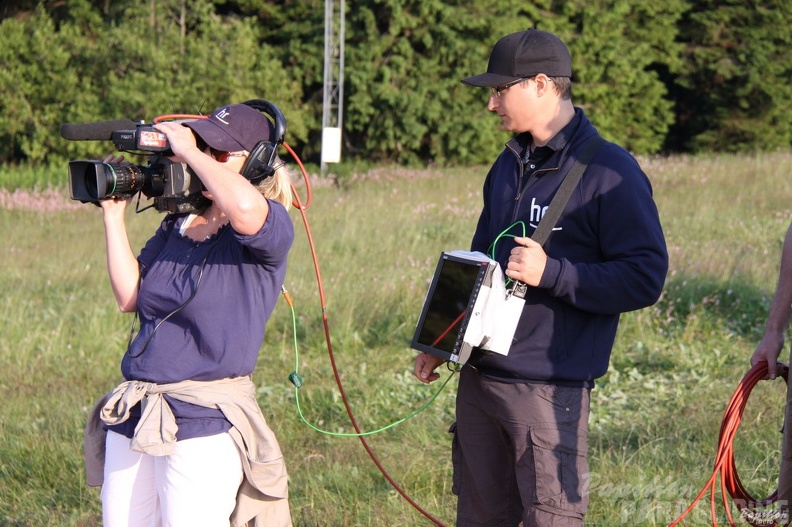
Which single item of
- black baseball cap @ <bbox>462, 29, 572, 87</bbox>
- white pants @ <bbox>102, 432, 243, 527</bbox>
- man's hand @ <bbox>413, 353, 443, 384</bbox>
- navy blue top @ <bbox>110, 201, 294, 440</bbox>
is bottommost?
white pants @ <bbox>102, 432, 243, 527</bbox>

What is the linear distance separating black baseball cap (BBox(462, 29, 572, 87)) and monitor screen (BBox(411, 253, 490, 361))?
55cm

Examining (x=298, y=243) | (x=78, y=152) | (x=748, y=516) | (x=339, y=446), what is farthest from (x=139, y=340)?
(x=78, y=152)

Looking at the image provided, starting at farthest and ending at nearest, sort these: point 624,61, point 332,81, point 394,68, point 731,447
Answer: point 624,61 → point 394,68 → point 332,81 → point 731,447

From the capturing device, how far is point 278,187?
2898mm

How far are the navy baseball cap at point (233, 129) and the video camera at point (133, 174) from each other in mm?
109

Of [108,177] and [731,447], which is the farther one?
[731,447]

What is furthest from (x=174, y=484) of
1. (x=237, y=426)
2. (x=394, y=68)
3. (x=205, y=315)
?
(x=394, y=68)

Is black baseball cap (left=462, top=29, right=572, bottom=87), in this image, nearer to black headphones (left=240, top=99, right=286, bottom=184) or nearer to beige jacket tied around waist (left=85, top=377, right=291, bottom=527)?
black headphones (left=240, top=99, right=286, bottom=184)

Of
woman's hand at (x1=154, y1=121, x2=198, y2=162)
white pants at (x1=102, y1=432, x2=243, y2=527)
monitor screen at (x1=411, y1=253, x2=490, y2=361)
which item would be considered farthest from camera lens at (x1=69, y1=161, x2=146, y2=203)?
monitor screen at (x1=411, y1=253, x2=490, y2=361)

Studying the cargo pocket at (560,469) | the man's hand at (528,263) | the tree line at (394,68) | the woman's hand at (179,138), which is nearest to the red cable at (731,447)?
the cargo pocket at (560,469)

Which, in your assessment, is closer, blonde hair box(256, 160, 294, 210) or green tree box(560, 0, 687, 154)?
blonde hair box(256, 160, 294, 210)

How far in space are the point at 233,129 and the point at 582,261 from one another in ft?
3.63

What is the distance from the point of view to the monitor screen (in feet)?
9.22

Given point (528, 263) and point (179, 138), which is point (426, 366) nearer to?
point (528, 263)
